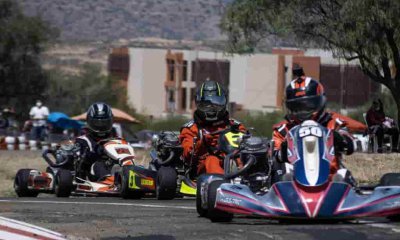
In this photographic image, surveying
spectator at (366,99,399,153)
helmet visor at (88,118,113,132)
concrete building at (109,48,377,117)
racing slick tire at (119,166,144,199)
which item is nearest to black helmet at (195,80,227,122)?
racing slick tire at (119,166,144,199)

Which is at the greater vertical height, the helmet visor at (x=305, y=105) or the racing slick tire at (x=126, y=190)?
the helmet visor at (x=305, y=105)

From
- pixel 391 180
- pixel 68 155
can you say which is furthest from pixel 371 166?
pixel 391 180

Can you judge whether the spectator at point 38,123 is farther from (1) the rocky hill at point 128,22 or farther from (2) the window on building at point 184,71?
(1) the rocky hill at point 128,22

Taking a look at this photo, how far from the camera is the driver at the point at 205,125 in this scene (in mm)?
14641

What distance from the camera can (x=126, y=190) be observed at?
15250mm

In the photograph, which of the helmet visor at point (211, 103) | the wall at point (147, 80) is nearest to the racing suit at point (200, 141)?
the helmet visor at point (211, 103)

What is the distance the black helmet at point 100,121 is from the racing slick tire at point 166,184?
8.28ft

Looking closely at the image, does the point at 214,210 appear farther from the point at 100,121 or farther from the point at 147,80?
the point at 147,80

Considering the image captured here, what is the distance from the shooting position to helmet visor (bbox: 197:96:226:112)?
48.0 ft

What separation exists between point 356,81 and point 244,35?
39.9 feet

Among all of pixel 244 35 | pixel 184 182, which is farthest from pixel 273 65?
pixel 184 182

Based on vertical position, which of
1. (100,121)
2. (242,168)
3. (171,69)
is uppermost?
(171,69)

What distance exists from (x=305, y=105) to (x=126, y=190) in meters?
4.84

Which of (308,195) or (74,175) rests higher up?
(308,195)
